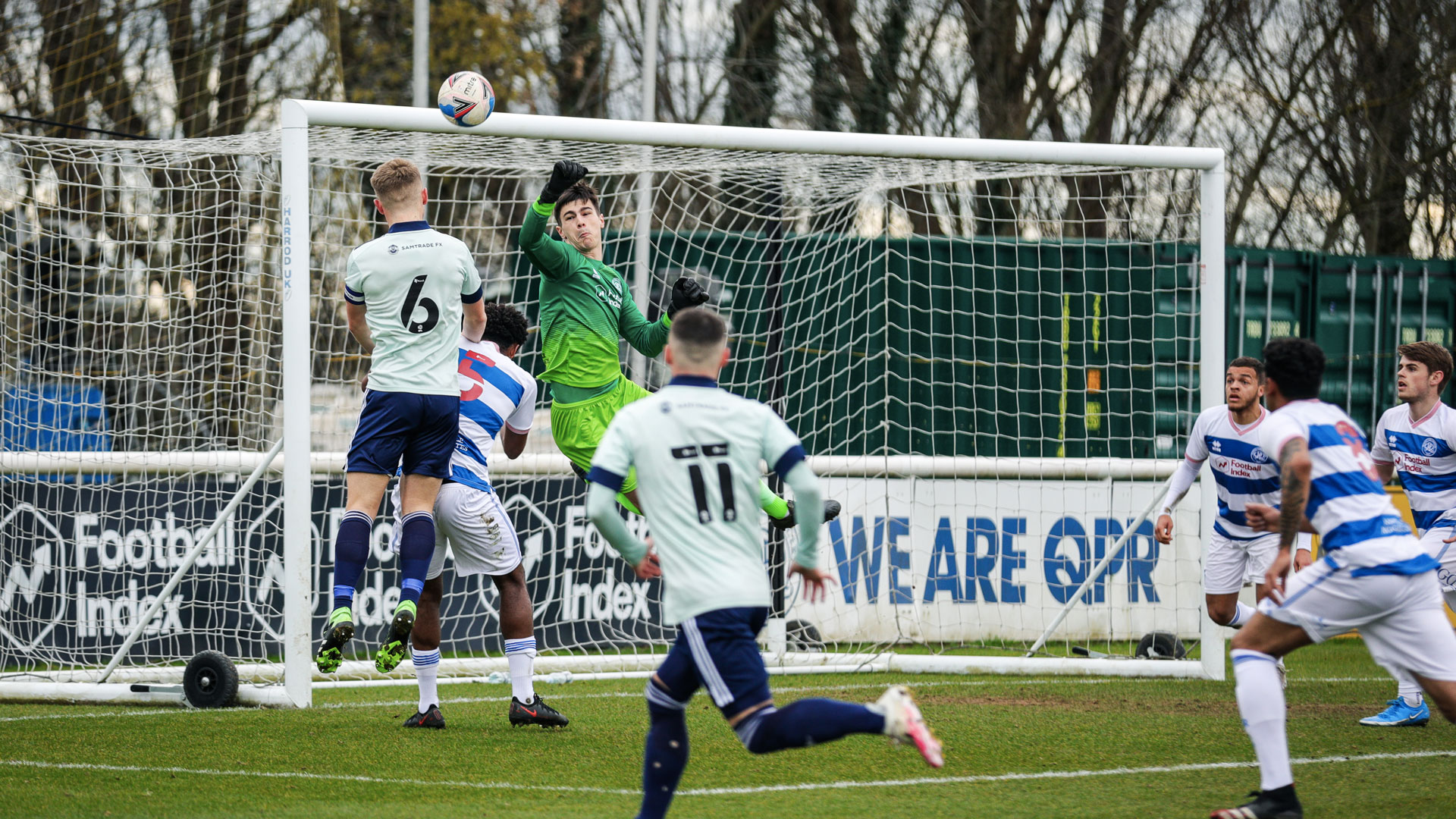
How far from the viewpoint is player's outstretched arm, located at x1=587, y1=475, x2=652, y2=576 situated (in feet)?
15.2

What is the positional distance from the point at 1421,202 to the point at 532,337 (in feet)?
41.3

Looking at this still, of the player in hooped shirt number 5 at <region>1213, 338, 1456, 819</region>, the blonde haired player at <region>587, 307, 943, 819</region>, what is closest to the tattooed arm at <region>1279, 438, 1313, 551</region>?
the player in hooped shirt number 5 at <region>1213, 338, 1456, 819</region>

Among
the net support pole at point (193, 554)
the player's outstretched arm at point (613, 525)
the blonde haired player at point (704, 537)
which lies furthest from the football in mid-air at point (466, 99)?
the player's outstretched arm at point (613, 525)

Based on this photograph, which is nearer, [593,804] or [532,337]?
[593,804]

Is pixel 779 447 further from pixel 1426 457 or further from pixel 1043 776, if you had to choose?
pixel 1426 457

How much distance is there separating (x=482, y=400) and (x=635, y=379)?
15.8 ft

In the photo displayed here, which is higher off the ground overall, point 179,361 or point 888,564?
point 179,361

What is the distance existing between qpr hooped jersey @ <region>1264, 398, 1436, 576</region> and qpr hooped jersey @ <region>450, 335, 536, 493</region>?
4.10 metres

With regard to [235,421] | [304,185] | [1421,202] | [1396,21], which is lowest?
[235,421]

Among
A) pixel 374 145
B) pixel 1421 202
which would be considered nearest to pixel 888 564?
pixel 374 145

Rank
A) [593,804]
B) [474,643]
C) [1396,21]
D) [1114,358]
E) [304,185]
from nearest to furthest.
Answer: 1. [593,804]
2. [304,185]
3. [474,643]
4. [1114,358]
5. [1396,21]

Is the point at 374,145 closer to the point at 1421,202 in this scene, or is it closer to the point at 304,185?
the point at 304,185

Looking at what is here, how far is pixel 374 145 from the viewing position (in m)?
9.30

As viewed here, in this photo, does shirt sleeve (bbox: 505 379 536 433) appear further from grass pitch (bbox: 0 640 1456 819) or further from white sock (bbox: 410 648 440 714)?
Answer: grass pitch (bbox: 0 640 1456 819)
